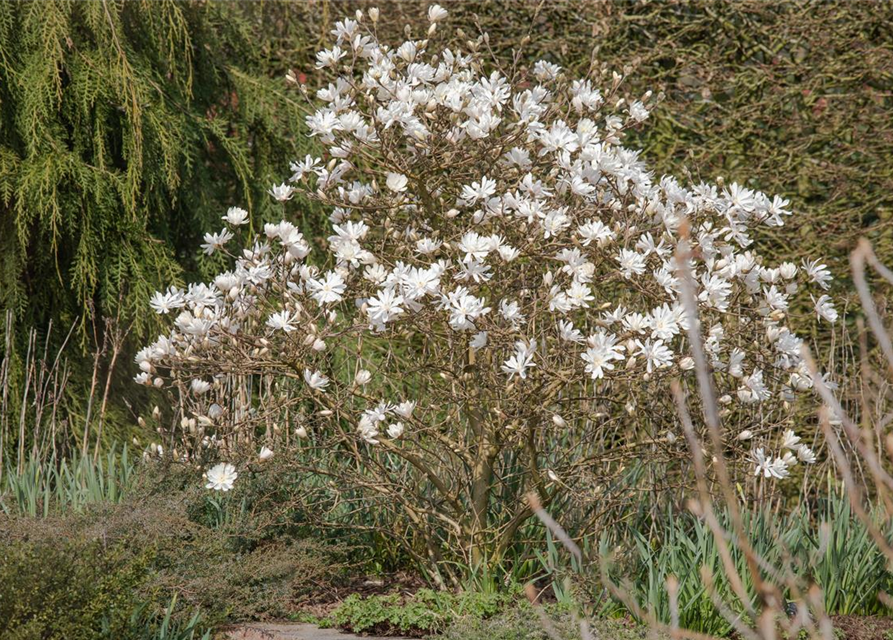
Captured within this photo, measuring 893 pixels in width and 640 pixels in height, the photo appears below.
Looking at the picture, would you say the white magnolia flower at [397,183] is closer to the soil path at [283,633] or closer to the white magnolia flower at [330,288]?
the white magnolia flower at [330,288]

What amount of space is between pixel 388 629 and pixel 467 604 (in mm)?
278

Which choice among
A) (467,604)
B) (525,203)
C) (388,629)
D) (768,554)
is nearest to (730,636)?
(768,554)

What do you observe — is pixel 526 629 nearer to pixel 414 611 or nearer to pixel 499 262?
pixel 414 611

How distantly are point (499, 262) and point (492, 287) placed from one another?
0.60ft

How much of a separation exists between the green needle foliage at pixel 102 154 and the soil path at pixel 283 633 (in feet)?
6.03

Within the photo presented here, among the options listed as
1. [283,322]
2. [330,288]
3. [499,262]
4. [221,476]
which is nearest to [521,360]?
[499,262]

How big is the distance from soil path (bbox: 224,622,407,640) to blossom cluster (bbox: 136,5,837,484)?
1.55 ft

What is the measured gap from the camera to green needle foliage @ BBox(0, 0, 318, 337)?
4.54 metres

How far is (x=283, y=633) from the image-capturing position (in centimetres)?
308

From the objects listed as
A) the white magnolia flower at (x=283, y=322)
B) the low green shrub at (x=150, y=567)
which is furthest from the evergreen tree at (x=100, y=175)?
the white magnolia flower at (x=283, y=322)

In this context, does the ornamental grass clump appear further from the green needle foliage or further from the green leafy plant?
the green needle foliage

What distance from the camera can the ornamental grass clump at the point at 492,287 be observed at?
2912 mm

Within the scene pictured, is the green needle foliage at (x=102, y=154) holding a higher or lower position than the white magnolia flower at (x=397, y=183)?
higher

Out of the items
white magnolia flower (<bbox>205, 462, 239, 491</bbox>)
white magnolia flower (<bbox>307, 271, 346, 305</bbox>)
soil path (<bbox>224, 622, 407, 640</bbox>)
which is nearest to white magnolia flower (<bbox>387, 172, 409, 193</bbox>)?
white magnolia flower (<bbox>307, 271, 346, 305</bbox>)
